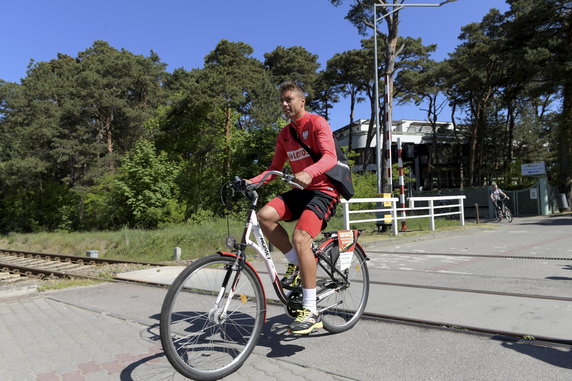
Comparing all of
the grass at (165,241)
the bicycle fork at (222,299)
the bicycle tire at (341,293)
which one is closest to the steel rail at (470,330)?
the bicycle tire at (341,293)

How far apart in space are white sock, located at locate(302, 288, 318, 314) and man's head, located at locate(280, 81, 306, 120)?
4.59ft

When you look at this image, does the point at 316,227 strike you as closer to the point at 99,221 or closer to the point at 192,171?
the point at 192,171

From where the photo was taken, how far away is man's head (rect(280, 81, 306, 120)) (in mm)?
3514

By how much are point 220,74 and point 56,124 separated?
17.0 metres

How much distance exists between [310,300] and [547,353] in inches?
66.5

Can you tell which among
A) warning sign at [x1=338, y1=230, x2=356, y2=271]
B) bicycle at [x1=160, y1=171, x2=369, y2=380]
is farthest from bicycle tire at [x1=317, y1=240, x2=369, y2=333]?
bicycle at [x1=160, y1=171, x2=369, y2=380]

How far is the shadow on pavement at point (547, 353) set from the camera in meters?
2.81

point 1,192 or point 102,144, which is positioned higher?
point 102,144

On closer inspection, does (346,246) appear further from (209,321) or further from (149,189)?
(149,189)

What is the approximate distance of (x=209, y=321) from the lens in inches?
116

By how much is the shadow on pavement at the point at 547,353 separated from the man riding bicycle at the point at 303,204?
1.46 metres

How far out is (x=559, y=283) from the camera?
5.48m

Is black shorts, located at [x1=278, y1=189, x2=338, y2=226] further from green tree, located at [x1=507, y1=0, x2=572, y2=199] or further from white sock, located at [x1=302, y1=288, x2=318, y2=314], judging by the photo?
green tree, located at [x1=507, y1=0, x2=572, y2=199]

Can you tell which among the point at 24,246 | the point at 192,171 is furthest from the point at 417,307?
the point at 192,171
